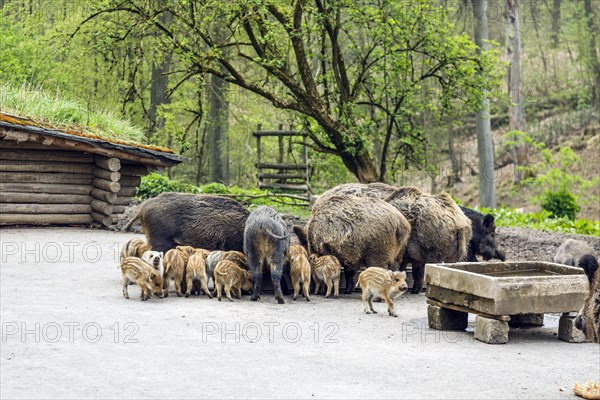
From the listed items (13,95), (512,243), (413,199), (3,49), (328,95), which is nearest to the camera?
(413,199)

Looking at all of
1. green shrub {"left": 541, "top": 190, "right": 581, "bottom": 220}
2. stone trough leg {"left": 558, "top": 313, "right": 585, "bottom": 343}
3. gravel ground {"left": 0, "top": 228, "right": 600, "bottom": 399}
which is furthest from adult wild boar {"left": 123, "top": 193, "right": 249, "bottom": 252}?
green shrub {"left": 541, "top": 190, "right": 581, "bottom": 220}

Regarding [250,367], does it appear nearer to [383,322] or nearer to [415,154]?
[383,322]

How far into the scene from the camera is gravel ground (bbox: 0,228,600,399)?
780cm

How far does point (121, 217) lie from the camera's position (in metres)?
19.8

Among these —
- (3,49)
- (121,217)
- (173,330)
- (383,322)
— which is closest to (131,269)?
(173,330)

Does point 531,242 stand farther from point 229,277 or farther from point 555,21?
point 555,21

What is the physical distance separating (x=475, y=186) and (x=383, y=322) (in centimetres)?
2904

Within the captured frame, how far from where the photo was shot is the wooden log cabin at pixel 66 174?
17703mm

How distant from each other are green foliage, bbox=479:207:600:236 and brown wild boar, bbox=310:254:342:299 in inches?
359

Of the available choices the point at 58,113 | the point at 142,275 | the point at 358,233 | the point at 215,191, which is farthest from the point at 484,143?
the point at 142,275

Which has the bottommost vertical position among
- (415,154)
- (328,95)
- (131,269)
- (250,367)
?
(250,367)

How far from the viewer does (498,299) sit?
32.1 feet

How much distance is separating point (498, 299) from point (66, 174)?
12.0 m

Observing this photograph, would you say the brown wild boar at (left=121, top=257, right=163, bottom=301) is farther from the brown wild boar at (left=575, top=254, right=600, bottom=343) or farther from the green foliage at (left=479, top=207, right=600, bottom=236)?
the green foliage at (left=479, top=207, right=600, bottom=236)
